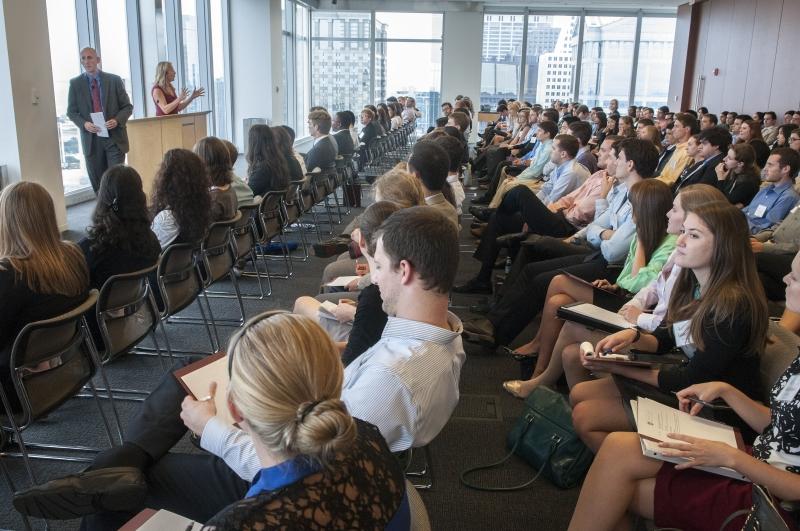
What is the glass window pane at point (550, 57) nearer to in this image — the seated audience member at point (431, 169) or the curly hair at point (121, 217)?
the seated audience member at point (431, 169)

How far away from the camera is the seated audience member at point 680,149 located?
7.46 meters

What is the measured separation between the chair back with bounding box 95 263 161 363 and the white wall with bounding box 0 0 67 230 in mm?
3582

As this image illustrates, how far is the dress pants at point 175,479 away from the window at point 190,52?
9699 mm

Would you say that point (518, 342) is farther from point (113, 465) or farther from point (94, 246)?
point (113, 465)

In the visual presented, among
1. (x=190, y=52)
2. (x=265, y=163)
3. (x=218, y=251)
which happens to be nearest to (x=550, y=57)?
(x=190, y=52)

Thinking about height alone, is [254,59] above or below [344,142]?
above

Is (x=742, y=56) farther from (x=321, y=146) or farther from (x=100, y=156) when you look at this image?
(x=100, y=156)

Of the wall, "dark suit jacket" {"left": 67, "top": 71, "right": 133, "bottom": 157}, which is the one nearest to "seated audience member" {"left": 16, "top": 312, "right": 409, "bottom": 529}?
"dark suit jacket" {"left": 67, "top": 71, "right": 133, "bottom": 157}

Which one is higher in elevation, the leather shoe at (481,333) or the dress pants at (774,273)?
the dress pants at (774,273)

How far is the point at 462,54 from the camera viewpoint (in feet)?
62.3

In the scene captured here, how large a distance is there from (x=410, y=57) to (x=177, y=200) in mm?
16672

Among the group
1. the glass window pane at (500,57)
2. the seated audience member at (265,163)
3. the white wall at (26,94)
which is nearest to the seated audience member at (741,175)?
the seated audience member at (265,163)

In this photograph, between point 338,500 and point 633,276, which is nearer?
point 338,500

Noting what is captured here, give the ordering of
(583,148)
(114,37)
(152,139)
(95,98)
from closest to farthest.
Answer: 1. (152,139)
2. (95,98)
3. (583,148)
4. (114,37)
